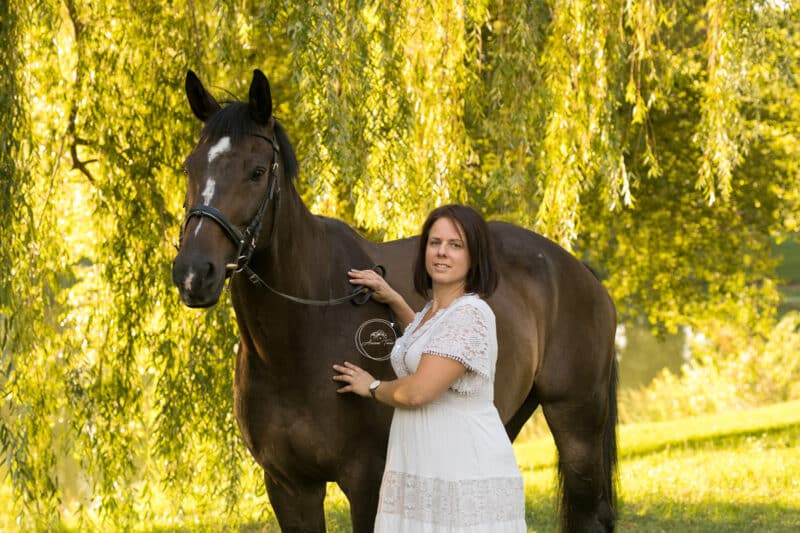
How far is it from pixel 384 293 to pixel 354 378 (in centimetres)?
39

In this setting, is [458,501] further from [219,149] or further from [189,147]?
[189,147]

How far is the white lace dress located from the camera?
9.63 feet

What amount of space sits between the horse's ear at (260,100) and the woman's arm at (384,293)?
64 cm

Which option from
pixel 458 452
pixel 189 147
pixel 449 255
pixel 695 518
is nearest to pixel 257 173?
pixel 449 255

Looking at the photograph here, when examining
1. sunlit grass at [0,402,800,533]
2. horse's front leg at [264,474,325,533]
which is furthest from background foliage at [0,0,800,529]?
horse's front leg at [264,474,325,533]

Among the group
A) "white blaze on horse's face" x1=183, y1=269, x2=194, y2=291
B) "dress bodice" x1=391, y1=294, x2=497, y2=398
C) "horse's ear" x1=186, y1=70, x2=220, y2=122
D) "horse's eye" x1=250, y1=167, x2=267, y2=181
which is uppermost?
"horse's ear" x1=186, y1=70, x2=220, y2=122

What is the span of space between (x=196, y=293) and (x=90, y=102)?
3.19 metres

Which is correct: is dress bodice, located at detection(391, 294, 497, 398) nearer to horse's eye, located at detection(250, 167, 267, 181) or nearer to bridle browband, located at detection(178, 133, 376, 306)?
bridle browband, located at detection(178, 133, 376, 306)

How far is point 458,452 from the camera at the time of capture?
118 inches

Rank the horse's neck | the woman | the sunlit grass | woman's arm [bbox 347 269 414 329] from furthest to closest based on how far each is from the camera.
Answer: the sunlit grass < woman's arm [bbox 347 269 414 329] < the horse's neck < the woman

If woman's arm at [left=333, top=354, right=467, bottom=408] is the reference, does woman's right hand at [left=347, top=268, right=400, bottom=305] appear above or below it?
above

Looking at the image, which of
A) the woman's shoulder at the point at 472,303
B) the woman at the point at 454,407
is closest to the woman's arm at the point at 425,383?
the woman at the point at 454,407

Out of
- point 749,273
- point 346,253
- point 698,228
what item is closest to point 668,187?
point 698,228

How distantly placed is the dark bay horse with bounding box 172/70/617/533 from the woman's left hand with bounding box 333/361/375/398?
0.30 ft
